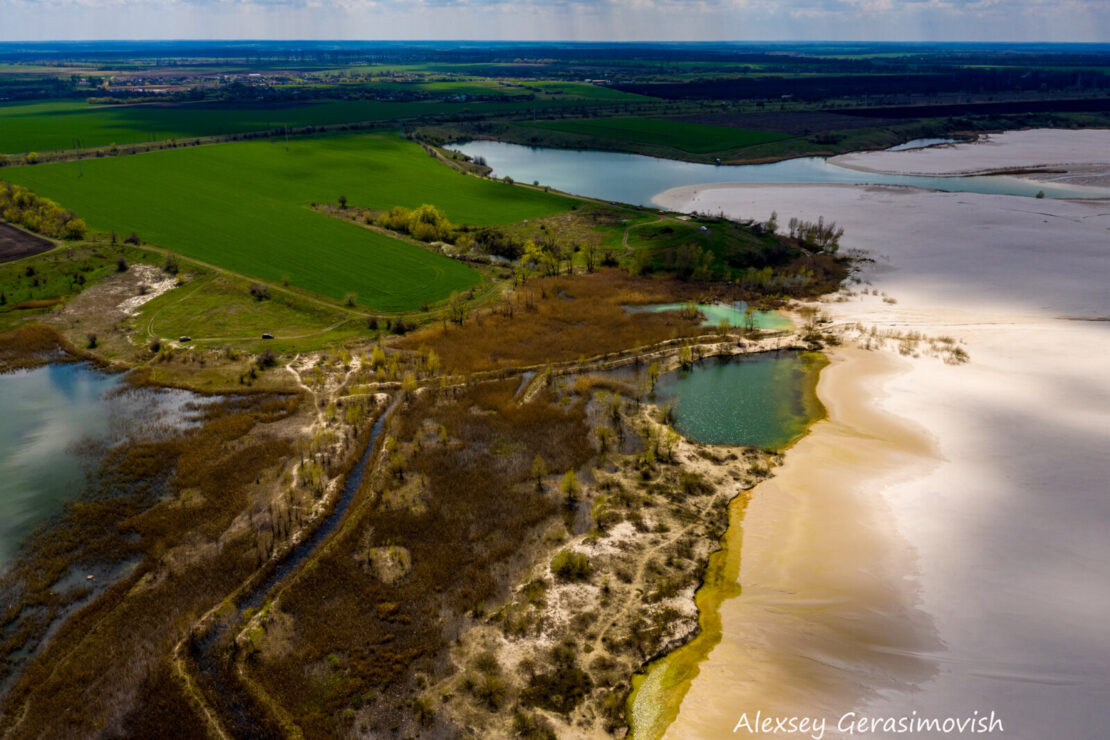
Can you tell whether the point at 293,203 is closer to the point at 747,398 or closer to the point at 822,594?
the point at 747,398

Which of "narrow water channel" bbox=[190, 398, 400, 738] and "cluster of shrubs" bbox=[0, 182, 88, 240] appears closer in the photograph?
"narrow water channel" bbox=[190, 398, 400, 738]

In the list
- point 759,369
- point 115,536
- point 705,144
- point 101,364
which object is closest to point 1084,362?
point 759,369

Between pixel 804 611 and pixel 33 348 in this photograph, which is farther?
pixel 33 348

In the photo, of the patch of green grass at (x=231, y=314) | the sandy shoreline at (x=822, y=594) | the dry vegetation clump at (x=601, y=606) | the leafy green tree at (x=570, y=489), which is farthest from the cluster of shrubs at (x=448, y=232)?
the sandy shoreline at (x=822, y=594)

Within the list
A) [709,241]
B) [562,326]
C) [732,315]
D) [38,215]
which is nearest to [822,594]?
[562,326]

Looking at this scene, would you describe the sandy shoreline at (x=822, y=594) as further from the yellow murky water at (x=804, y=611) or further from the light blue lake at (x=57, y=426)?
the light blue lake at (x=57, y=426)

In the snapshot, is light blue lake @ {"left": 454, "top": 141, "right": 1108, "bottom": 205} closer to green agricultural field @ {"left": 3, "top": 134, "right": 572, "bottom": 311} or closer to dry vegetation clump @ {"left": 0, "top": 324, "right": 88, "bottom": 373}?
green agricultural field @ {"left": 3, "top": 134, "right": 572, "bottom": 311}

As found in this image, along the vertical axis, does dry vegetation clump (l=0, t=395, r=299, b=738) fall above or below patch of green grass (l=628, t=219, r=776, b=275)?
below

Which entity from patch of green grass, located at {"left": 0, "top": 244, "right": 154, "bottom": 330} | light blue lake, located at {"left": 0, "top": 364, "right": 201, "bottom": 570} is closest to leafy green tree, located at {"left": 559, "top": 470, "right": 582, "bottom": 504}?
light blue lake, located at {"left": 0, "top": 364, "right": 201, "bottom": 570}
